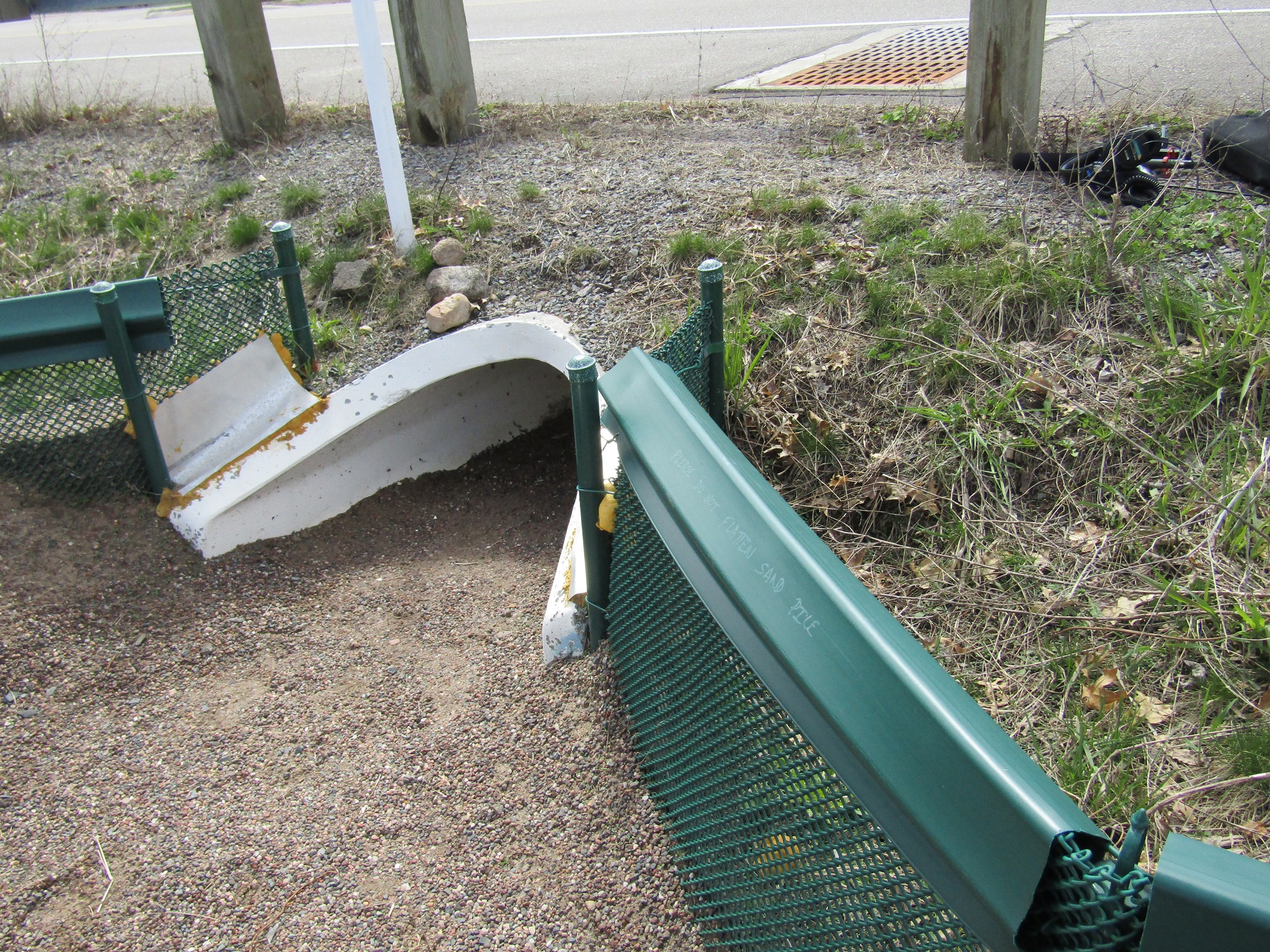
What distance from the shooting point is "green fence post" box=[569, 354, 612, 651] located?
245 cm

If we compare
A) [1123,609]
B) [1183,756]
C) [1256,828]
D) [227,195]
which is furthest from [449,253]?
[1256,828]

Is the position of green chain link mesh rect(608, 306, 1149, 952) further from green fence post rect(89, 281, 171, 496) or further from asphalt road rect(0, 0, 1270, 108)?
asphalt road rect(0, 0, 1270, 108)

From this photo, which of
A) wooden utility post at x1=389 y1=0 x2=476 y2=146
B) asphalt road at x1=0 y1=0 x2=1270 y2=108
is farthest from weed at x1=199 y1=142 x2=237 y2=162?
asphalt road at x1=0 y1=0 x2=1270 y2=108

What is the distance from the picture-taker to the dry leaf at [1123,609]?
2.78 metres

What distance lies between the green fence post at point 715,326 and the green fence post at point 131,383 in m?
2.43

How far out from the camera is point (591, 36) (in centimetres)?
985

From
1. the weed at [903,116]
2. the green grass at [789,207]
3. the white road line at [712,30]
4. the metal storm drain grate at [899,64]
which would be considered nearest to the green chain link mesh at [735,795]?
the green grass at [789,207]

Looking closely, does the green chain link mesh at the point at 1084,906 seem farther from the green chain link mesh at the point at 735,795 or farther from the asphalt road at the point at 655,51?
the asphalt road at the point at 655,51

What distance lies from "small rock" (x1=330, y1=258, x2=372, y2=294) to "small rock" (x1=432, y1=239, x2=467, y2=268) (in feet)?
1.33

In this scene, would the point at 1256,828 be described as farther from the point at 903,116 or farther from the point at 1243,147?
the point at 903,116

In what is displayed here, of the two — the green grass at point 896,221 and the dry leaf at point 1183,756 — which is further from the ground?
the green grass at point 896,221

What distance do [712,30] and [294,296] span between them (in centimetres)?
653

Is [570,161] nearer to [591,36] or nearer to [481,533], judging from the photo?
[481,533]

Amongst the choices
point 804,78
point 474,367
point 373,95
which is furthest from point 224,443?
point 804,78
